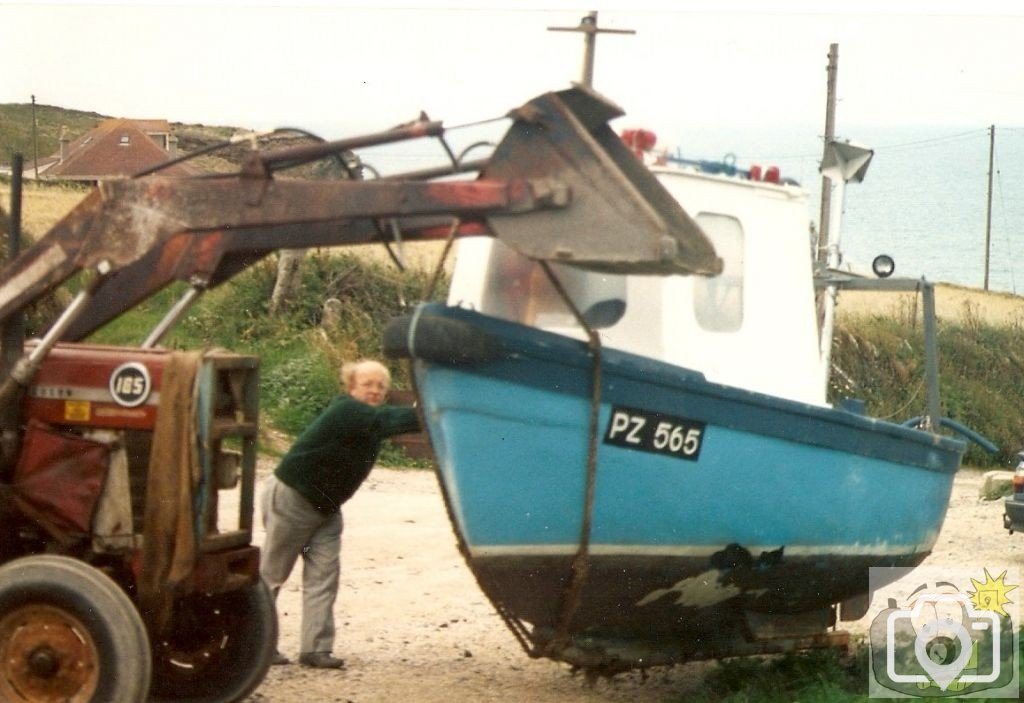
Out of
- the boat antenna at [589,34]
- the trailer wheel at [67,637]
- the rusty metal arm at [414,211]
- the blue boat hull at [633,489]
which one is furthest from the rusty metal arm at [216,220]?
the boat antenna at [589,34]

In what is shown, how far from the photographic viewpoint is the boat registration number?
7.25 metres

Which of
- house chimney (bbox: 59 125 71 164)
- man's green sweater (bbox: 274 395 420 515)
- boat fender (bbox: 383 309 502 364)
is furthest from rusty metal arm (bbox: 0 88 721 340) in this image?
house chimney (bbox: 59 125 71 164)

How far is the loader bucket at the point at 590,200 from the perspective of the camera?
256 inches

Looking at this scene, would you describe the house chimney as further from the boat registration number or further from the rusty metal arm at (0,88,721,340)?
the boat registration number

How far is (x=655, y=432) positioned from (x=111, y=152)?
21.1 meters

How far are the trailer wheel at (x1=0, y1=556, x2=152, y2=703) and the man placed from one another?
2068mm

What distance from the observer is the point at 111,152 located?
1057 inches

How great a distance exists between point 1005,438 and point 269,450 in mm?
15616

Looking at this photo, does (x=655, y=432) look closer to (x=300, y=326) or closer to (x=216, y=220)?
(x=216, y=220)

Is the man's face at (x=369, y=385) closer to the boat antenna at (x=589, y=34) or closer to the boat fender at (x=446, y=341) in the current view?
the boat fender at (x=446, y=341)

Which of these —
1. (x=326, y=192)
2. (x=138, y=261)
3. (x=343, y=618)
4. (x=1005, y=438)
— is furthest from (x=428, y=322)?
(x=1005, y=438)

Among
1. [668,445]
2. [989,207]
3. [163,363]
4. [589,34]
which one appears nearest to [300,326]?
[589,34]

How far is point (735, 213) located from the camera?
8.66 meters

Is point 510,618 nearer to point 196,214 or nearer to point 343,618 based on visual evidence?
point 196,214
